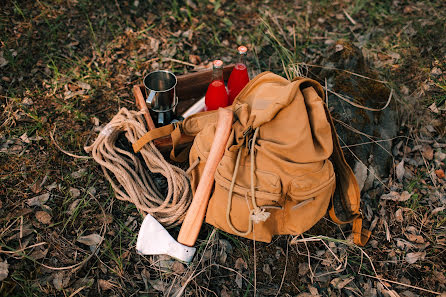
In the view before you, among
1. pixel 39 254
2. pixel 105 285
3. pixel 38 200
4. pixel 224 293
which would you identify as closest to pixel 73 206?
pixel 38 200

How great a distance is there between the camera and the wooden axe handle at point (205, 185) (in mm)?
2109

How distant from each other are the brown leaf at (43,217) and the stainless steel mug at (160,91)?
1.04m

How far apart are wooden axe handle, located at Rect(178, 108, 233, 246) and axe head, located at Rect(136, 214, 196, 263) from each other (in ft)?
0.16

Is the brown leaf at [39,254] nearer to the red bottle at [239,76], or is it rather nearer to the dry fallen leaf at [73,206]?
the dry fallen leaf at [73,206]

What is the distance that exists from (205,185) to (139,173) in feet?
2.11

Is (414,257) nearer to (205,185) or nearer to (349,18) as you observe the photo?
(205,185)

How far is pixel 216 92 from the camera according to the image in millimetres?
2574

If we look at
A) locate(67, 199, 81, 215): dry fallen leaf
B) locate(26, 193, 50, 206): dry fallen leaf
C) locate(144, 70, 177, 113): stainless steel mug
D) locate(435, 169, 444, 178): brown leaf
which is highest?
locate(144, 70, 177, 113): stainless steel mug

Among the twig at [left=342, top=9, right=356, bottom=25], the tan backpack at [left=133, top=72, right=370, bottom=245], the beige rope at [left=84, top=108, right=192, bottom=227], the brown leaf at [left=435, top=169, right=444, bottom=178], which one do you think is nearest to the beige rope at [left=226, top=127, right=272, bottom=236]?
the tan backpack at [left=133, top=72, right=370, bottom=245]

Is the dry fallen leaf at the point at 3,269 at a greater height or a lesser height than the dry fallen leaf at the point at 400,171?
greater

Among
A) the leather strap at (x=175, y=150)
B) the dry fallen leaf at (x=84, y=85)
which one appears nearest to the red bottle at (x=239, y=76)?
the leather strap at (x=175, y=150)

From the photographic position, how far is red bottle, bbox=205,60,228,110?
8.38 feet

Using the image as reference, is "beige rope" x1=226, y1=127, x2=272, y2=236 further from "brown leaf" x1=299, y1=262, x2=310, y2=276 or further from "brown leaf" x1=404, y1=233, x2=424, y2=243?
"brown leaf" x1=404, y1=233, x2=424, y2=243

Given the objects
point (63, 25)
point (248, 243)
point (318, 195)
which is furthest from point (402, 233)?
point (63, 25)
